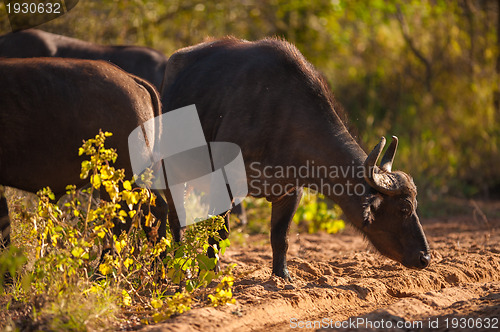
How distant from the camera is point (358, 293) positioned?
5.35 metres

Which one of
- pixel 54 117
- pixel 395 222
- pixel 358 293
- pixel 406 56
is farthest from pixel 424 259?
pixel 406 56

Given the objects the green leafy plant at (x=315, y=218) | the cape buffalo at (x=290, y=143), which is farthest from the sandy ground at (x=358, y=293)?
the green leafy plant at (x=315, y=218)

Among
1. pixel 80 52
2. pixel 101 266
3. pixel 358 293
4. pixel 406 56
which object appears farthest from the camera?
pixel 406 56

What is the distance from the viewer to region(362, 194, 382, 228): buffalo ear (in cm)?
532

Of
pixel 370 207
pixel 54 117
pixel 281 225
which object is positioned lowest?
pixel 281 225

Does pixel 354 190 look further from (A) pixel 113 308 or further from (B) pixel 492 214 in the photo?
(B) pixel 492 214

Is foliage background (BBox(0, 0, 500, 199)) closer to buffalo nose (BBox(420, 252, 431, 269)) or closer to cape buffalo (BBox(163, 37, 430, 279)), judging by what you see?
cape buffalo (BBox(163, 37, 430, 279))

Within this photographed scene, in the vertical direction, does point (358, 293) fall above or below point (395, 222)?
below

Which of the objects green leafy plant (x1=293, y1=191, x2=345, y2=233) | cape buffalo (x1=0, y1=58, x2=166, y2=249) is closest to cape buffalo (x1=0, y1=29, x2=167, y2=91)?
green leafy plant (x1=293, y1=191, x2=345, y2=233)

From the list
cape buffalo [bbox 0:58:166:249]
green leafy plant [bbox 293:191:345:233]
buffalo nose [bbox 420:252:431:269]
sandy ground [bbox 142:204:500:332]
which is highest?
cape buffalo [bbox 0:58:166:249]

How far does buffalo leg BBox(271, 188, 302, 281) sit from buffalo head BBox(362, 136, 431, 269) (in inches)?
33.0

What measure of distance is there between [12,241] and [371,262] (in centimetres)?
342

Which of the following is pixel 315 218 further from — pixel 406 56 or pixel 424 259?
pixel 406 56

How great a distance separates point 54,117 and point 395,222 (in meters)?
2.80
